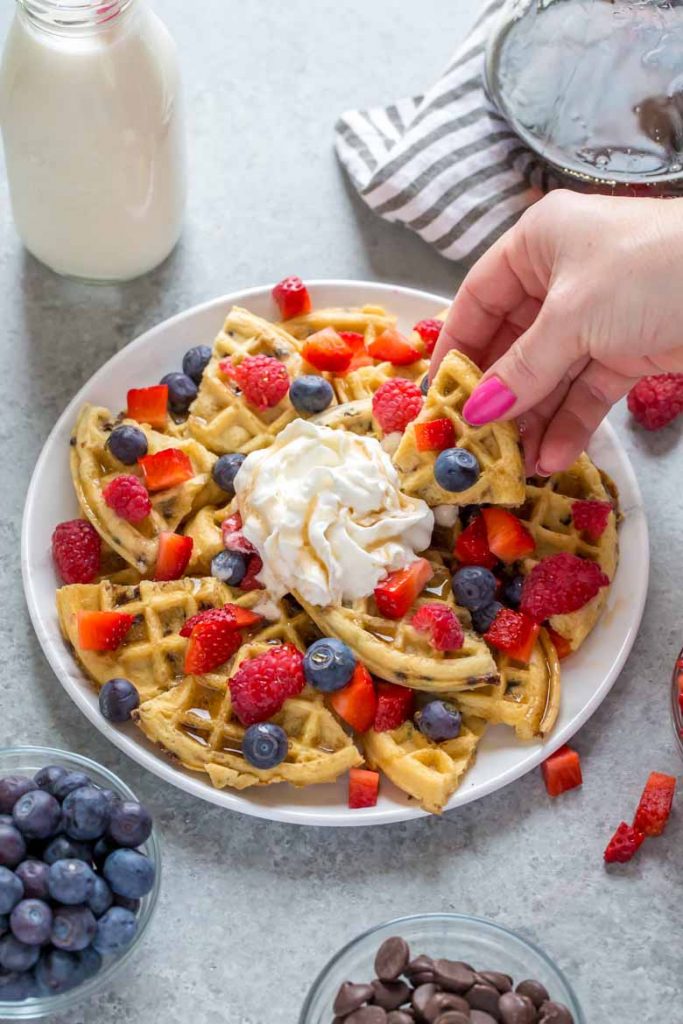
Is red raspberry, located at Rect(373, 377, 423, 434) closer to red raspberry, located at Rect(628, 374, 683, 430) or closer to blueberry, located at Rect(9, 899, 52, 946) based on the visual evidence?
red raspberry, located at Rect(628, 374, 683, 430)

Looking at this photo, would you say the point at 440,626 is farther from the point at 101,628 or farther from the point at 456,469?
the point at 101,628

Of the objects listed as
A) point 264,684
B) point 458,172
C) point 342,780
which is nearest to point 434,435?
point 264,684

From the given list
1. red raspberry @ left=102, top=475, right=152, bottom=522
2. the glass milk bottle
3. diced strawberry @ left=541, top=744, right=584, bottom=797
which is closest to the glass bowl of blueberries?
red raspberry @ left=102, top=475, right=152, bottom=522

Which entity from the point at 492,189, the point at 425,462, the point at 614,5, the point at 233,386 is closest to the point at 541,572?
the point at 425,462

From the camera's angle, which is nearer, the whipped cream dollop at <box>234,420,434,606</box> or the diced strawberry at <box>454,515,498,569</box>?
the whipped cream dollop at <box>234,420,434,606</box>

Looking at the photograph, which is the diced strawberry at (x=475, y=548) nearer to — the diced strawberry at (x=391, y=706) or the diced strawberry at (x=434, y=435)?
the diced strawberry at (x=434, y=435)
